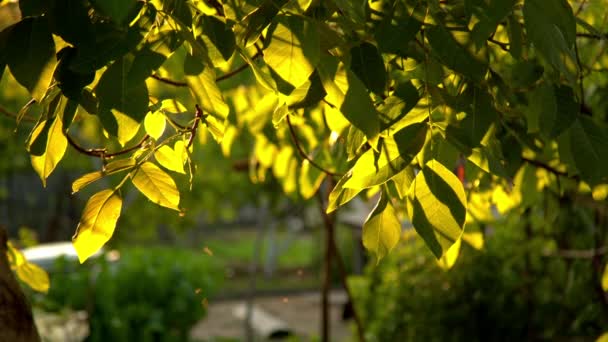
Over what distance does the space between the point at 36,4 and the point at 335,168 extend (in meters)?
1.53

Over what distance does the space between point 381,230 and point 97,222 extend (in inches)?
20.2

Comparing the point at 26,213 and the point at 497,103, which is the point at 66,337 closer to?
the point at 497,103

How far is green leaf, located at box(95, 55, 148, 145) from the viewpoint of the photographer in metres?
1.48

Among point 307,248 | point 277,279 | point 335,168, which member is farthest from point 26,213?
point 335,168

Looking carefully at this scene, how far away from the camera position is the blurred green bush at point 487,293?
6.29 meters

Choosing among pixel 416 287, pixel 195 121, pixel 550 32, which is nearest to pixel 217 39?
pixel 195 121

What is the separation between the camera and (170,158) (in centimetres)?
185

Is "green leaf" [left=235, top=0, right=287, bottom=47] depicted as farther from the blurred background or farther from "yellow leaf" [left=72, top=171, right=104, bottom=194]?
the blurred background

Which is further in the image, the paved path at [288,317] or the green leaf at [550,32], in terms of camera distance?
the paved path at [288,317]

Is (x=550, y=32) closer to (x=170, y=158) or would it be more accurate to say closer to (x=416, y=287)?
(x=170, y=158)

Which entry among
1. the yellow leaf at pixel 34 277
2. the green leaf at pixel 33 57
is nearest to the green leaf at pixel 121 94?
the green leaf at pixel 33 57

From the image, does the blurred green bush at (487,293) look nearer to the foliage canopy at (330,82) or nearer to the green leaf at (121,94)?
the foliage canopy at (330,82)

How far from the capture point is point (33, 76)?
1.53 m

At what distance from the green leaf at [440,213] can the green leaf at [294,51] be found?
0.28m
